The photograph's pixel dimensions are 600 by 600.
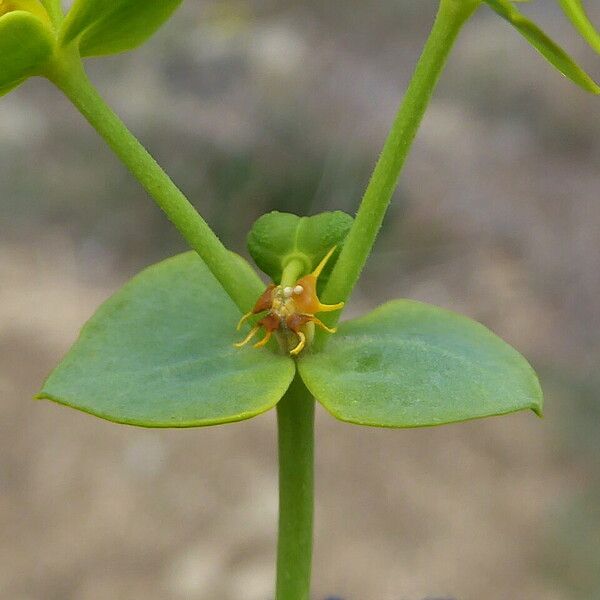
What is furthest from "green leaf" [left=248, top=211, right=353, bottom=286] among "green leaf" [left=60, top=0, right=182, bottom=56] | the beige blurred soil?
the beige blurred soil

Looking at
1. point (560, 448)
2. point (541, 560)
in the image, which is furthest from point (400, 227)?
point (541, 560)

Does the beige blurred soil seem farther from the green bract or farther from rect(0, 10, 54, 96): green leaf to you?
rect(0, 10, 54, 96): green leaf

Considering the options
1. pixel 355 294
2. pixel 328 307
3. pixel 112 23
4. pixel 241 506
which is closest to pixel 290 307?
pixel 328 307

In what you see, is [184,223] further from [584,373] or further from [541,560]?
[584,373]

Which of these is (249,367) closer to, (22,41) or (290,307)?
(290,307)

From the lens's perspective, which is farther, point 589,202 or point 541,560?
point 589,202

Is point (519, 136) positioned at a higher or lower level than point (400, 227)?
higher
